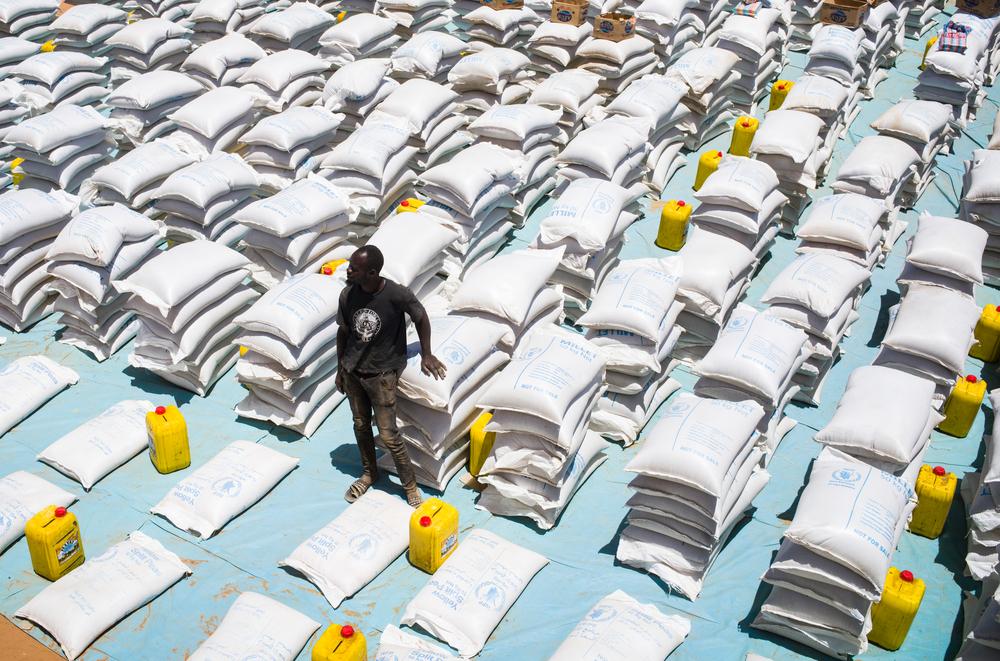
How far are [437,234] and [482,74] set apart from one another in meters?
3.80

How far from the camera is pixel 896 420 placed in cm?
639

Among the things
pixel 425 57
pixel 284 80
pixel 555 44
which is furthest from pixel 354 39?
pixel 555 44

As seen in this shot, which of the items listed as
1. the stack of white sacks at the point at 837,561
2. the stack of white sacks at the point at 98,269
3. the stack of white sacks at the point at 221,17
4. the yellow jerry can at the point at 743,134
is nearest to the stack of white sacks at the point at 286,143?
the stack of white sacks at the point at 98,269

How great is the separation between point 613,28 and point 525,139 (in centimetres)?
327

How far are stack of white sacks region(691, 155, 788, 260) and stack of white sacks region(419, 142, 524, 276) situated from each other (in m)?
1.91

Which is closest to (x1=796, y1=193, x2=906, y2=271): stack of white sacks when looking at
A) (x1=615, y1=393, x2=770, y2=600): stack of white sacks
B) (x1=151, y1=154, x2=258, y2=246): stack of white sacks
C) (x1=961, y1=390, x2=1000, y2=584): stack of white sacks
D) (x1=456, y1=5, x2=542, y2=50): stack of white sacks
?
(x1=961, y1=390, x2=1000, y2=584): stack of white sacks

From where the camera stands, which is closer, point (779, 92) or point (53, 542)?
point (53, 542)

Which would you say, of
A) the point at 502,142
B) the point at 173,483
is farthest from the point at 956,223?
the point at 173,483

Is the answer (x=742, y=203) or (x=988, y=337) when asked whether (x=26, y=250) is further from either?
(x=988, y=337)

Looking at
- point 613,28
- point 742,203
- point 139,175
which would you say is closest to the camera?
point 742,203

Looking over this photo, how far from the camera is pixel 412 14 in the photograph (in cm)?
1312

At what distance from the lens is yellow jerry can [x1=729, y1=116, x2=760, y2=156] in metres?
11.1

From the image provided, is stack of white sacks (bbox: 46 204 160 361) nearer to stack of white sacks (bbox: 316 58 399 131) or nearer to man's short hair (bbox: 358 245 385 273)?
man's short hair (bbox: 358 245 385 273)

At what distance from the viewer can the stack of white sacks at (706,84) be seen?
37.2 ft
